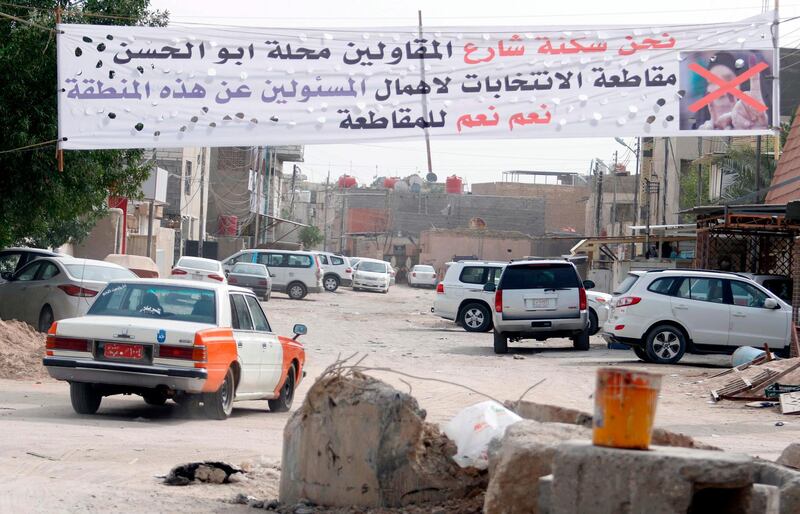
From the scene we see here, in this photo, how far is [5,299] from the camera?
19.7 m

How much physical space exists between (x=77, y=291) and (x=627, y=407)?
1586cm

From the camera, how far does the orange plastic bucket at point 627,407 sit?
16.7ft

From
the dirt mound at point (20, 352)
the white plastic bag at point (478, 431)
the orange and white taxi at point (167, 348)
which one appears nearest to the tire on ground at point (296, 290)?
the dirt mound at point (20, 352)

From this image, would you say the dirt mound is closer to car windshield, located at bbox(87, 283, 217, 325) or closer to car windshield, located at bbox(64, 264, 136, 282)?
car windshield, located at bbox(64, 264, 136, 282)

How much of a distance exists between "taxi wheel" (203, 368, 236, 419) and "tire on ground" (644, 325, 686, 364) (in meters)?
11.2

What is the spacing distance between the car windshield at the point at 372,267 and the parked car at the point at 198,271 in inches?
908

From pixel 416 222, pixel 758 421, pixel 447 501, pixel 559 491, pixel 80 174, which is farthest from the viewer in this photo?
pixel 416 222

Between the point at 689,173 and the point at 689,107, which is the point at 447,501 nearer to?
the point at 689,107

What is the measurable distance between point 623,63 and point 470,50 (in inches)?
60.6

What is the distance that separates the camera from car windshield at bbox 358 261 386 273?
2347 inches

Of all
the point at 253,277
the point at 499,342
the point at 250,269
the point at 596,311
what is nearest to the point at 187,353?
the point at 499,342

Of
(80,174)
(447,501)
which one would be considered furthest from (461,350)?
(447,501)

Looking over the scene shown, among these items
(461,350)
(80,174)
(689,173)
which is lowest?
(461,350)

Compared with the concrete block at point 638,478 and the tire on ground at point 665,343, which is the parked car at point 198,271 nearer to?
the tire on ground at point 665,343
